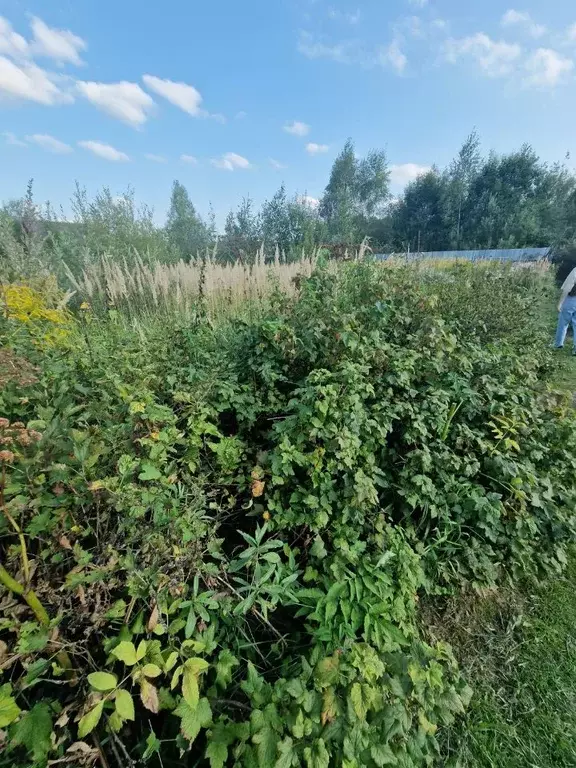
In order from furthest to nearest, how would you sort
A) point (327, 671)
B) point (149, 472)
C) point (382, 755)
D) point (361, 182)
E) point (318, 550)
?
point (361, 182) < point (318, 550) < point (149, 472) < point (327, 671) < point (382, 755)

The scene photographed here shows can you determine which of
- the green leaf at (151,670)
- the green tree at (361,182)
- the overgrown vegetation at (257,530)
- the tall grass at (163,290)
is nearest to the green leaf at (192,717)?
the overgrown vegetation at (257,530)

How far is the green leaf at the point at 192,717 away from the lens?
2.91ft

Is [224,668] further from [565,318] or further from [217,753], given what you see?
[565,318]

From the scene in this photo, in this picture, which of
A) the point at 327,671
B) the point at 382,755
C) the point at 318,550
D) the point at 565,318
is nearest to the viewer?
the point at 382,755

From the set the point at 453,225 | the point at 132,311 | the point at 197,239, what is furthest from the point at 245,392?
the point at 453,225

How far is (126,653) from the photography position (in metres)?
0.91

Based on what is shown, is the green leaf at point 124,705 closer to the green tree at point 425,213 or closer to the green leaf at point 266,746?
the green leaf at point 266,746

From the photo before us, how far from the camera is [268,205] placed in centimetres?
1759

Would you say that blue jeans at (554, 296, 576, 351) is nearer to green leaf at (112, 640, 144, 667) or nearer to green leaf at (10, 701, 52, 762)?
green leaf at (112, 640, 144, 667)

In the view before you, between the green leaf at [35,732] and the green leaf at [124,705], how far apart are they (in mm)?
190

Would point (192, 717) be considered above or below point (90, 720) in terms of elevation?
below

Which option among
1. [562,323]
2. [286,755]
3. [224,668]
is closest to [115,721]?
[224,668]

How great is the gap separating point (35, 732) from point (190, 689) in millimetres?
386

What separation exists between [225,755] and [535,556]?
1699 millimetres
